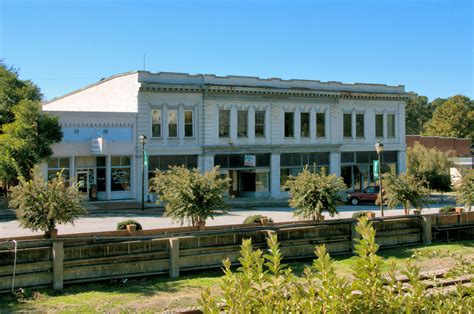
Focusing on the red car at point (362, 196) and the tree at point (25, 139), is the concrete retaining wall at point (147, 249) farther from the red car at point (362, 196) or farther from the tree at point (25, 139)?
the red car at point (362, 196)

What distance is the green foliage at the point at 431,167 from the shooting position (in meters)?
44.2

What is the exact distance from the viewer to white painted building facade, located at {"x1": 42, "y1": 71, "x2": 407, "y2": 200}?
1422 inches

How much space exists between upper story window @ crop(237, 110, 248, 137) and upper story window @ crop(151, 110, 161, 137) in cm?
633

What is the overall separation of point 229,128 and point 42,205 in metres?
24.9

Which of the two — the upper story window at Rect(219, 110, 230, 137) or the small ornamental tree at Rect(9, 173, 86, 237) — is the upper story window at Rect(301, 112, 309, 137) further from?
the small ornamental tree at Rect(9, 173, 86, 237)

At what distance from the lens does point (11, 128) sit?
100 ft

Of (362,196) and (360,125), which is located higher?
(360,125)

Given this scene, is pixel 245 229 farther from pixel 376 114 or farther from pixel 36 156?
pixel 376 114

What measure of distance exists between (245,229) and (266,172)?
2455 centimetres

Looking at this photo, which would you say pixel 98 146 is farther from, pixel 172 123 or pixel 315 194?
pixel 315 194

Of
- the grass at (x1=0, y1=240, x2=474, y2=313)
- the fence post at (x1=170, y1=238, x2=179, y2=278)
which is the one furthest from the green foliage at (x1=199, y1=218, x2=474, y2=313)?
the fence post at (x1=170, y1=238, x2=179, y2=278)

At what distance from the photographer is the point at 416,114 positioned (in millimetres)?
104812

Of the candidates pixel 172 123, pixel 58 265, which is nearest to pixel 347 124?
pixel 172 123

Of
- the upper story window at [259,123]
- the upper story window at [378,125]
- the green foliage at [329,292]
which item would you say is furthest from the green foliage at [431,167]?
the green foliage at [329,292]
